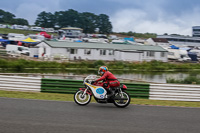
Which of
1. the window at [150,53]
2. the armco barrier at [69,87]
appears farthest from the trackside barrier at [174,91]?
the window at [150,53]

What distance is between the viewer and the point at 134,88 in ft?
47.8

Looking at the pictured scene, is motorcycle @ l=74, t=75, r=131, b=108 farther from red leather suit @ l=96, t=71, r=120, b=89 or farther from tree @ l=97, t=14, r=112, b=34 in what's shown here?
tree @ l=97, t=14, r=112, b=34

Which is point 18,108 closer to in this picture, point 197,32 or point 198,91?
point 198,91

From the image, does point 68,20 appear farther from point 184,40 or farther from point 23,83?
point 23,83

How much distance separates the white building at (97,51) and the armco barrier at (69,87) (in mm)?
33273

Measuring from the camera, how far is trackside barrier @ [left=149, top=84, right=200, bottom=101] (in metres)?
14.4

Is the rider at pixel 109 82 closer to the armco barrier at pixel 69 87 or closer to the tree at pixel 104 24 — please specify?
the armco barrier at pixel 69 87

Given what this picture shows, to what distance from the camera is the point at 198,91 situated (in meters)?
14.5

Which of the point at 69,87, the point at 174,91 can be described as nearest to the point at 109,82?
the point at 69,87

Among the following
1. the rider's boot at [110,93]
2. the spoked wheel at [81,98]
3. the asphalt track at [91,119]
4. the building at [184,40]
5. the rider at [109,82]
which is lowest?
the asphalt track at [91,119]

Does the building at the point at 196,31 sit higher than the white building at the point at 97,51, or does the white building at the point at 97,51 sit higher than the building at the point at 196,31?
the building at the point at 196,31

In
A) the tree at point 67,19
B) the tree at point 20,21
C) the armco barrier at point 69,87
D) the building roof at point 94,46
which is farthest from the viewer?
the tree at point 67,19

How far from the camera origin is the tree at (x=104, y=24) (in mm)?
150500

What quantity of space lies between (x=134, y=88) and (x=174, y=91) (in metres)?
2.07
